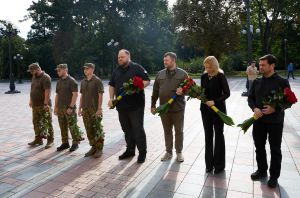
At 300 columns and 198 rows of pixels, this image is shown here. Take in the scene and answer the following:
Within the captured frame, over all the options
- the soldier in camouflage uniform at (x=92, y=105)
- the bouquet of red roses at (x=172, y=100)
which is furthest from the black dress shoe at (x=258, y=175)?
the soldier in camouflage uniform at (x=92, y=105)

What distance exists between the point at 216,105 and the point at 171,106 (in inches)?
35.8

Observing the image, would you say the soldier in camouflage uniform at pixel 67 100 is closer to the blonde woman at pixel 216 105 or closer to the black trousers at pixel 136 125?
the black trousers at pixel 136 125

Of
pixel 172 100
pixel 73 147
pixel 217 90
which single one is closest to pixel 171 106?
pixel 172 100

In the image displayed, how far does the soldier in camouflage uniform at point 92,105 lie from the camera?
6066mm

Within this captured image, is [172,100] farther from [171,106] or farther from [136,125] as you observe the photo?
[136,125]

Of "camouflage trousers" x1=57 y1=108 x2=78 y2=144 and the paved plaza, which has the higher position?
"camouflage trousers" x1=57 y1=108 x2=78 y2=144

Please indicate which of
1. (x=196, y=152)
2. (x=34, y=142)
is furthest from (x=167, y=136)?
(x=34, y=142)

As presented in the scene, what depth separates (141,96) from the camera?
566 cm

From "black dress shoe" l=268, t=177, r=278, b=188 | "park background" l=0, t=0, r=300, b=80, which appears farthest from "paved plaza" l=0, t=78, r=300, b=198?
"park background" l=0, t=0, r=300, b=80

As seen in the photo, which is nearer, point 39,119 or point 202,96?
point 202,96

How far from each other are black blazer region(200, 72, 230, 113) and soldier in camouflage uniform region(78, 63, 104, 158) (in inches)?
85.0

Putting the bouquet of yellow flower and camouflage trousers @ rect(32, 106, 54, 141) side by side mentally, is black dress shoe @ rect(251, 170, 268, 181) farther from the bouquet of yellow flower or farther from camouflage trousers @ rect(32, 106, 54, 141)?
camouflage trousers @ rect(32, 106, 54, 141)

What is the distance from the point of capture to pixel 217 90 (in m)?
4.85

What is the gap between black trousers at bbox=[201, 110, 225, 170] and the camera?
194 inches
